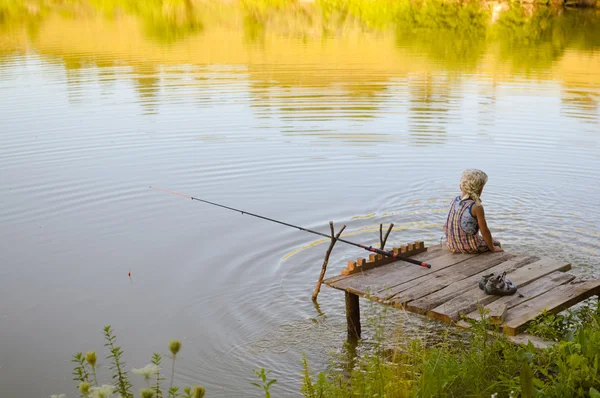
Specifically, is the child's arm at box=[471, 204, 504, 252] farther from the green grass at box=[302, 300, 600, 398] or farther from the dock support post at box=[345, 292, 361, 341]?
the green grass at box=[302, 300, 600, 398]

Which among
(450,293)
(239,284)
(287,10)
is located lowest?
(239,284)

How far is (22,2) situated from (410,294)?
46994 millimetres

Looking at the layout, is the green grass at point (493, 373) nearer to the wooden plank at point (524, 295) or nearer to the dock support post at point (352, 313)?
the wooden plank at point (524, 295)

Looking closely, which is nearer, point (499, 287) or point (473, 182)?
point (499, 287)

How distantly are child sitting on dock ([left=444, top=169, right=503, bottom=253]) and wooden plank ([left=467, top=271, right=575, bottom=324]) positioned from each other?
705 mm

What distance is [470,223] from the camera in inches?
265

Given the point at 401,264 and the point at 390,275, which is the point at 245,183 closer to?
the point at 401,264

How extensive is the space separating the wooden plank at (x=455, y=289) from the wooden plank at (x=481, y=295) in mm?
48

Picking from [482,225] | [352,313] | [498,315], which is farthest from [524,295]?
[352,313]

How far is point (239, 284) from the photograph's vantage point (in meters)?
7.84

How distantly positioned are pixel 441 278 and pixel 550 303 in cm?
90

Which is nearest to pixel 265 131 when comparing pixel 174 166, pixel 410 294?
pixel 174 166

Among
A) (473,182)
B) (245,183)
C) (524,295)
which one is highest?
(473,182)

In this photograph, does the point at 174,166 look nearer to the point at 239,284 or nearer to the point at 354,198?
the point at 354,198
